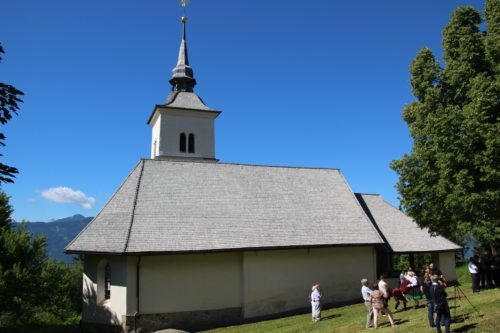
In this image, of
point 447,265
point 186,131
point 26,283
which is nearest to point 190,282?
point 447,265

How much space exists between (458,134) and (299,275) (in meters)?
10.8

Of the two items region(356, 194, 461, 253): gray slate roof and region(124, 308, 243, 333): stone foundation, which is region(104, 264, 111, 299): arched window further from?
region(356, 194, 461, 253): gray slate roof

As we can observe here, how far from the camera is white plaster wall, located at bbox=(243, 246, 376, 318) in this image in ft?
69.8

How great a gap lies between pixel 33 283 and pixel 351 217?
80.0 ft

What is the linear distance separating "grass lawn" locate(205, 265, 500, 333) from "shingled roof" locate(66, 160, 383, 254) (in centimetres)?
370

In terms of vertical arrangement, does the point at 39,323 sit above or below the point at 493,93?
below

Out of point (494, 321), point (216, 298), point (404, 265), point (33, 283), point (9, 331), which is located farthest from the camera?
point (404, 265)

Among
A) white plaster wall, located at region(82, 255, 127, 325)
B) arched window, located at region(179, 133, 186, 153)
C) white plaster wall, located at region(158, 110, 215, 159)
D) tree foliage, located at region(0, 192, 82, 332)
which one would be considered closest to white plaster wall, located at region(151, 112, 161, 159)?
white plaster wall, located at region(158, 110, 215, 159)

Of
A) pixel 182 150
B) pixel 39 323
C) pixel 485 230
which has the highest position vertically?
pixel 182 150

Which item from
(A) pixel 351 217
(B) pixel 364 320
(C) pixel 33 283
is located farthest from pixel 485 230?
(C) pixel 33 283

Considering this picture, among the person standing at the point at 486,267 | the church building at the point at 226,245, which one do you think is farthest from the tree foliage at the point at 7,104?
the person standing at the point at 486,267

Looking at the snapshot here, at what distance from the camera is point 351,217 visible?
25.3 meters

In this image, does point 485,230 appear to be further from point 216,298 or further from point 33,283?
point 33,283

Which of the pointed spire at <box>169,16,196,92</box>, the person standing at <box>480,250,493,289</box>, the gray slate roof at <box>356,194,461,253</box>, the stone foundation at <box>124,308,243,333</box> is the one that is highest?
the pointed spire at <box>169,16,196,92</box>
